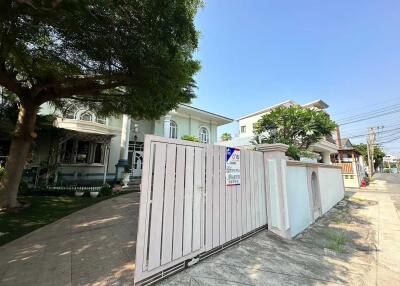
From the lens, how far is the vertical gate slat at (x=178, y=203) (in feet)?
10.4

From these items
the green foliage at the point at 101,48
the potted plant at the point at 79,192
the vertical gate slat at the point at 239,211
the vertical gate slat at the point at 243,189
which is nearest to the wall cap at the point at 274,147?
the vertical gate slat at the point at 243,189

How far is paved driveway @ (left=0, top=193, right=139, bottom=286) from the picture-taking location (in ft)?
9.96

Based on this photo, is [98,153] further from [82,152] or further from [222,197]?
[222,197]

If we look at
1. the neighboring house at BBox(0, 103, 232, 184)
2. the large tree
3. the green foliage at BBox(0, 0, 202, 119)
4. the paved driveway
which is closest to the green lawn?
the paved driveway

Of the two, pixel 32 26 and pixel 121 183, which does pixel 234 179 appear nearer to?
pixel 32 26

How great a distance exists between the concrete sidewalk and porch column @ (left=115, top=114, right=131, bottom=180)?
35.4 ft

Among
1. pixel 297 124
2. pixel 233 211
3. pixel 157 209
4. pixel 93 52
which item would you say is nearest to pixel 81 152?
pixel 93 52

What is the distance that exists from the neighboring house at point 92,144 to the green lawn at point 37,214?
11.0ft

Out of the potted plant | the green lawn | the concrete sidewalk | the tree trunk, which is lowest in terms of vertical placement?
the concrete sidewalk

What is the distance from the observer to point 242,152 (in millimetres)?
4840

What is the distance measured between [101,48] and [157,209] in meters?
5.24

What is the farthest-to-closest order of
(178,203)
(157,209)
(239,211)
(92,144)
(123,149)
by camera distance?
1. (123,149)
2. (92,144)
3. (239,211)
4. (178,203)
5. (157,209)

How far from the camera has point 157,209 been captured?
9.60ft

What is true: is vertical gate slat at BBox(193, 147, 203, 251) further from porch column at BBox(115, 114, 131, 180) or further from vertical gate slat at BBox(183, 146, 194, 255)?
porch column at BBox(115, 114, 131, 180)
